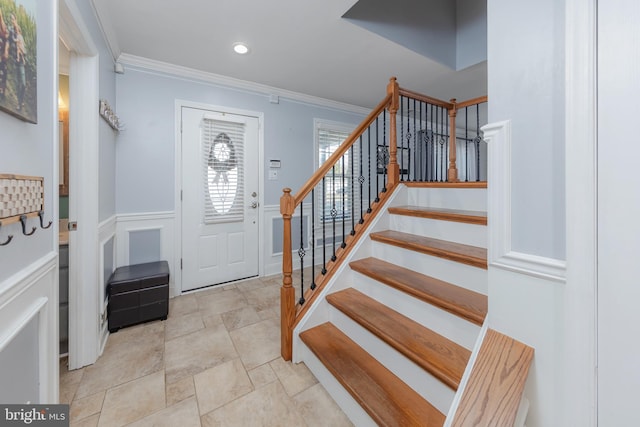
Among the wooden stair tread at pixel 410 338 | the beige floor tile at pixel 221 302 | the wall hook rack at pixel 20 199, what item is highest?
the wall hook rack at pixel 20 199

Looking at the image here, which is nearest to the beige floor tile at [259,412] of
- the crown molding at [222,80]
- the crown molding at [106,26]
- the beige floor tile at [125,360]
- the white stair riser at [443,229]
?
the beige floor tile at [125,360]

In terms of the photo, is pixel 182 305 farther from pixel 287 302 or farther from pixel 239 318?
pixel 287 302

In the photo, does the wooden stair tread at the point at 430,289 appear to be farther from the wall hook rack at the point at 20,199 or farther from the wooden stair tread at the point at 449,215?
the wall hook rack at the point at 20,199

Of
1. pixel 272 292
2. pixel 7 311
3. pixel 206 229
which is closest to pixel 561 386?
pixel 7 311

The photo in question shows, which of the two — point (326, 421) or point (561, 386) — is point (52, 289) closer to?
point (326, 421)

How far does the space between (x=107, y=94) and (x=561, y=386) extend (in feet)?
10.9

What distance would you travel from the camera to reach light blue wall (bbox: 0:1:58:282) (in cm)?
86

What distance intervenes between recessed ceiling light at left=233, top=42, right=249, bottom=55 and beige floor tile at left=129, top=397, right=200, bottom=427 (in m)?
2.85

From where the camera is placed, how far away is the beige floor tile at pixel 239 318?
2.29m

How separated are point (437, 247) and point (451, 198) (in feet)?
2.69

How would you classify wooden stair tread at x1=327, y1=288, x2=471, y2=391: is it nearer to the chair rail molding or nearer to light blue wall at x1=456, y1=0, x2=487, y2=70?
the chair rail molding

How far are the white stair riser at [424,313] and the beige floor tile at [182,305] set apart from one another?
1.78 meters

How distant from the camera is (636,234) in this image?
0.64m

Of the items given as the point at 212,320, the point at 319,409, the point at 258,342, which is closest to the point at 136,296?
the point at 212,320
